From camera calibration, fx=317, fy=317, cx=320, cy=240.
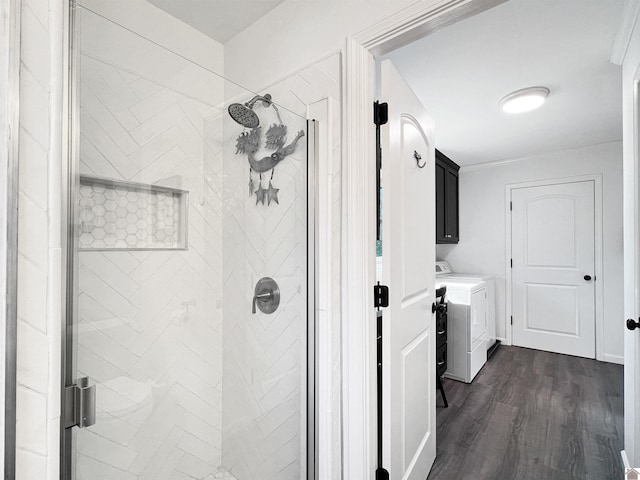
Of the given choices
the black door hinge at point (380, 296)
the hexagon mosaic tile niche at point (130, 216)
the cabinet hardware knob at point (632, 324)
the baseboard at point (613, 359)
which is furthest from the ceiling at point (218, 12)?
the baseboard at point (613, 359)

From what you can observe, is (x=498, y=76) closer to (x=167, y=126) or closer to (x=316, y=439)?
(x=167, y=126)

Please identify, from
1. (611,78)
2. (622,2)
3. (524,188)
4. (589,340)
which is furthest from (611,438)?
(524,188)

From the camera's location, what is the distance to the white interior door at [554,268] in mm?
3559

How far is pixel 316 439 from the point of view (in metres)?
1.30

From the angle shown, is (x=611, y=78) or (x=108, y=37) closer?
(x=108, y=37)

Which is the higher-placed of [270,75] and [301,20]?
[301,20]

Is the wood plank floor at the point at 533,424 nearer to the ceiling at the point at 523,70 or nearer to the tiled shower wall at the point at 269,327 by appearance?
the tiled shower wall at the point at 269,327

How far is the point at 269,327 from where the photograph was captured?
1387mm

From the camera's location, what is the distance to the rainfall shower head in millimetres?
1351

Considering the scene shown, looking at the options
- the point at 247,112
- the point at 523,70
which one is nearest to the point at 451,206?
the point at 523,70

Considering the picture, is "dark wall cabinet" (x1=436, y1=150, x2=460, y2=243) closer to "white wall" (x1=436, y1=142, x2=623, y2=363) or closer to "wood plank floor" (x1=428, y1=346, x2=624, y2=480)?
"white wall" (x1=436, y1=142, x2=623, y2=363)

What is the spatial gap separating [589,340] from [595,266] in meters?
0.83

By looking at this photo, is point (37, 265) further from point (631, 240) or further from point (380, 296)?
point (631, 240)

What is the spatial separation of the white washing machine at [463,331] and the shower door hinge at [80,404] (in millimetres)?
2631
